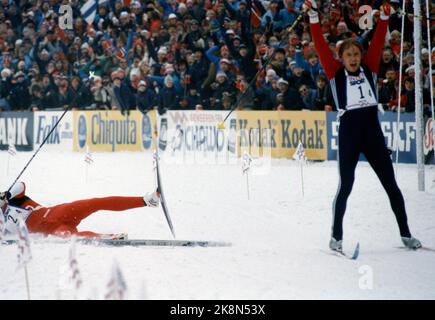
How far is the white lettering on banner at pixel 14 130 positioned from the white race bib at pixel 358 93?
1295 cm

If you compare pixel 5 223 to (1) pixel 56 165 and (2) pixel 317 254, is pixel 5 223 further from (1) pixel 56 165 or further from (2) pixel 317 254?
(1) pixel 56 165

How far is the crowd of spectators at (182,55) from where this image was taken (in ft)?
39.0

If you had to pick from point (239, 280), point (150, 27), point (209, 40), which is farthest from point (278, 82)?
point (239, 280)

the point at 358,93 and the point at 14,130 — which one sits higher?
the point at 358,93

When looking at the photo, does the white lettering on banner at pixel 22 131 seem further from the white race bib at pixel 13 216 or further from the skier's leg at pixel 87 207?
the skier's leg at pixel 87 207

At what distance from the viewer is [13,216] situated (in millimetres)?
5992

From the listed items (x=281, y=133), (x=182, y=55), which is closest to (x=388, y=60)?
(x=281, y=133)

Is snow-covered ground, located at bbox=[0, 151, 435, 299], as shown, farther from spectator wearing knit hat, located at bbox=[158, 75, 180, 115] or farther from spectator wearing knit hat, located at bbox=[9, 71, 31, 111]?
spectator wearing knit hat, located at bbox=[9, 71, 31, 111]

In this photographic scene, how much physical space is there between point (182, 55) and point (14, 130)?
17.9 ft

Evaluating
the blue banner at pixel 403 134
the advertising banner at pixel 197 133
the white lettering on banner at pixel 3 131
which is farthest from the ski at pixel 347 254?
the white lettering on banner at pixel 3 131

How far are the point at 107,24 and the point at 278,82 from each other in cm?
599

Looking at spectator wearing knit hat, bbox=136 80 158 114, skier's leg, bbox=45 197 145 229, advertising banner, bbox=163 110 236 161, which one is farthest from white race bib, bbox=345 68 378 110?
spectator wearing knit hat, bbox=136 80 158 114

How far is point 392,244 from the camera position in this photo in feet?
18.9

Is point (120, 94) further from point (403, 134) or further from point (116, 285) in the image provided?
point (116, 285)
